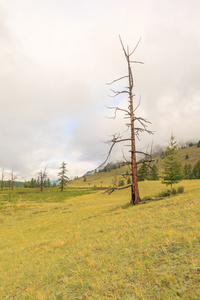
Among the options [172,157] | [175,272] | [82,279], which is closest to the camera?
[175,272]

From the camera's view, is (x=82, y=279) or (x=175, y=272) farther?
(x=82, y=279)

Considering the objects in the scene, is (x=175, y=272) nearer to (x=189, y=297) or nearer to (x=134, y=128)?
(x=189, y=297)

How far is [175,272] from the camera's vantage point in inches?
137

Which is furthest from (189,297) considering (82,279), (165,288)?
(82,279)

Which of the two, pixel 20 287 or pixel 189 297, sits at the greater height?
pixel 189 297

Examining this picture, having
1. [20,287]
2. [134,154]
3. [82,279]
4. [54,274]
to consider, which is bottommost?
[20,287]

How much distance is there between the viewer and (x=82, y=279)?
167 inches

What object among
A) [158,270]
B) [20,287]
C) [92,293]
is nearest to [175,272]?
[158,270]

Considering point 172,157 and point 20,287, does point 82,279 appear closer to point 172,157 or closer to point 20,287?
point 20,287

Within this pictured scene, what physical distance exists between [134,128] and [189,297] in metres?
12.9

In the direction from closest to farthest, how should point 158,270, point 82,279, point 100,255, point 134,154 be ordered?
point 158,270 < point 82,279 < point 100,255 < point 134,154

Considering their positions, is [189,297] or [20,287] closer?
[189,297]

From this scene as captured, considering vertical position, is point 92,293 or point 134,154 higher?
point 134,154

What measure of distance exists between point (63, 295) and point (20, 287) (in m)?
2.20
